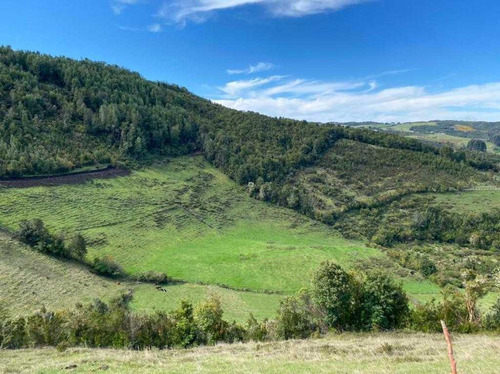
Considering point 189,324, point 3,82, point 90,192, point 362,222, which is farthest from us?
point 3,82

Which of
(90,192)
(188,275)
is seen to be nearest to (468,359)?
(188,275)

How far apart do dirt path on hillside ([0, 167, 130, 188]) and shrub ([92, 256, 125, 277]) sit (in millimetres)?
36830

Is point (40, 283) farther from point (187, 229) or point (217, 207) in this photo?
point (217, 207)

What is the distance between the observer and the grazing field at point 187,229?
78.1m

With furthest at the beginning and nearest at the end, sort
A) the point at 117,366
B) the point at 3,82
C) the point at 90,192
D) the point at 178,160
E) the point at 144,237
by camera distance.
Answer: the point at 178,160 → the point at 3,82 → the point at 90,192 → the point at 144,237 → the point at 117,366

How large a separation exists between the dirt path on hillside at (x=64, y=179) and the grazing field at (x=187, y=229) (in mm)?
2516

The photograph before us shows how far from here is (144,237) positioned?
3504 inches

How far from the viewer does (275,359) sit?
86.3ft

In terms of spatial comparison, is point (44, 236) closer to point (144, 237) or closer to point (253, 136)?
point (144, 237)

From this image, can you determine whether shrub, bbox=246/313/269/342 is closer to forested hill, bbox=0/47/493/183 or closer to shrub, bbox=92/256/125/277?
shrub, bbox=92/256/125/277

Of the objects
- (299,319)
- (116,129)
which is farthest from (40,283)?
(116,129)

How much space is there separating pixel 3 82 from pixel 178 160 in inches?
2671

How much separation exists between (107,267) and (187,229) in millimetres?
32910

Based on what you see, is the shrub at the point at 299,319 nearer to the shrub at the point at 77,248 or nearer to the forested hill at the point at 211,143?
the shrub at the point at 77,248
